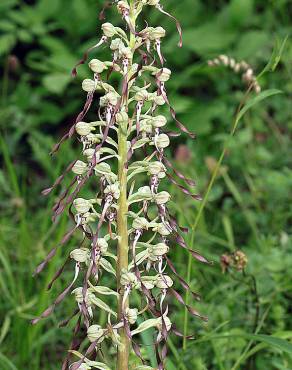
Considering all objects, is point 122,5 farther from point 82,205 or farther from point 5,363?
point 5,363

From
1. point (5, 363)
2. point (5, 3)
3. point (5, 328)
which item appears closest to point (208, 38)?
point (5, 3)

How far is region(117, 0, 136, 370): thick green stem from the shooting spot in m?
2.01

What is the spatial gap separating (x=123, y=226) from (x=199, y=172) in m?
2.71

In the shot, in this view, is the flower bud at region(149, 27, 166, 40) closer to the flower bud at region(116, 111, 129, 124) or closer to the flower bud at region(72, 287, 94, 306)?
the flower bud at region(116, 111, 129, 124)

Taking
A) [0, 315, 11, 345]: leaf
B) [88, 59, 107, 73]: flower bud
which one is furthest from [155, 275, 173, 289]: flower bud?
[0, 315, 11, 345]: leaf

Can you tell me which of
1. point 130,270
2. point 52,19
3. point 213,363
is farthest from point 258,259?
point 52,19

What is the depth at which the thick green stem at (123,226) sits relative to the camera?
2012mm

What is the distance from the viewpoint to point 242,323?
3.13 meters

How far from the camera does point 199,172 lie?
475 centimetres

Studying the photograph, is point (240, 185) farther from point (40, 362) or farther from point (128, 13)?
point (128, 13)

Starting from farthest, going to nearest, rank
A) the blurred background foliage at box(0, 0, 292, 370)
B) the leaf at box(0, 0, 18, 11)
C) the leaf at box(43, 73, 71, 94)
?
1. the leaf at box(0, 0, 18, 11)
2. the leaf at box(43, 73, 71, 94)
3. the blurred background foliage at box(0, 0, 292, 370)

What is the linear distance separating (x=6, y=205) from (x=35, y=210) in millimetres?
411

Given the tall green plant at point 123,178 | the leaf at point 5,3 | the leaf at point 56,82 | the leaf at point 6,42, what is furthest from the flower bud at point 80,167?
the leaf at point 5,3

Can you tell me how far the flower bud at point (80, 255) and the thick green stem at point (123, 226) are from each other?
3.6 inches
